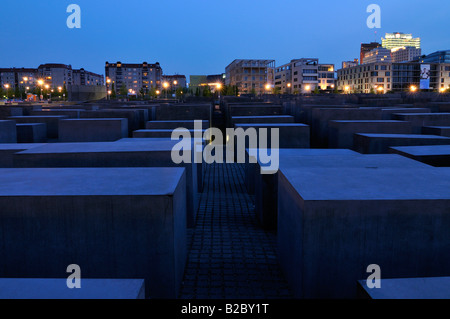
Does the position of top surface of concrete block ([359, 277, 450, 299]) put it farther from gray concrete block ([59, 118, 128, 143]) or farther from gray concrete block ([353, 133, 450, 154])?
gray concrete block ([59, 118, 128, 143])

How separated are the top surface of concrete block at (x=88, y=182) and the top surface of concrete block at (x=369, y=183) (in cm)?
175

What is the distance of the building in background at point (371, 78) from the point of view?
11159 cm

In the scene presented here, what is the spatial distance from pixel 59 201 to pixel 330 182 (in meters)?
3.43

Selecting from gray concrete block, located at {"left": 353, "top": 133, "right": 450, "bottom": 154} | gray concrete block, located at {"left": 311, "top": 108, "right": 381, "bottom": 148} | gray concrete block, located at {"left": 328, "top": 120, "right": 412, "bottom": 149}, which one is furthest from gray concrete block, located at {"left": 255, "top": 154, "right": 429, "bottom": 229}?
Result: gray concrete block, located at {"left": 311, "top": 108, "right": 381, "bottom": 148}

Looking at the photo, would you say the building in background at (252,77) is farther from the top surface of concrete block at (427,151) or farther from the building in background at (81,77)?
the top surface of concrete block at (427,151)

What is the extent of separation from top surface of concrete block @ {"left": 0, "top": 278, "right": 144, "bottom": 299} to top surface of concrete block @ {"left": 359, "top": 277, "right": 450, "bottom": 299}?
186 centimetres

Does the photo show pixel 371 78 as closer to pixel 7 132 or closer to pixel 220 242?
pixel 7 132

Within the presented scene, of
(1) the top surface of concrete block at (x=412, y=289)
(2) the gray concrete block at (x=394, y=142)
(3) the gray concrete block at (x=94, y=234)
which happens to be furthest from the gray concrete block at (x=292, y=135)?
(1) the top surface of concrete block at (x=412, y=289)

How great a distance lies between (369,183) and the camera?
17.0ft

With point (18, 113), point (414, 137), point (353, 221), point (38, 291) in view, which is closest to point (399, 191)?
point (353, 221)

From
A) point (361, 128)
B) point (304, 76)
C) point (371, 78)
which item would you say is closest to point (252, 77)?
point (304, 76)

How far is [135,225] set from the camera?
463cm

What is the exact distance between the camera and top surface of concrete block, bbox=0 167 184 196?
474 centimetres
